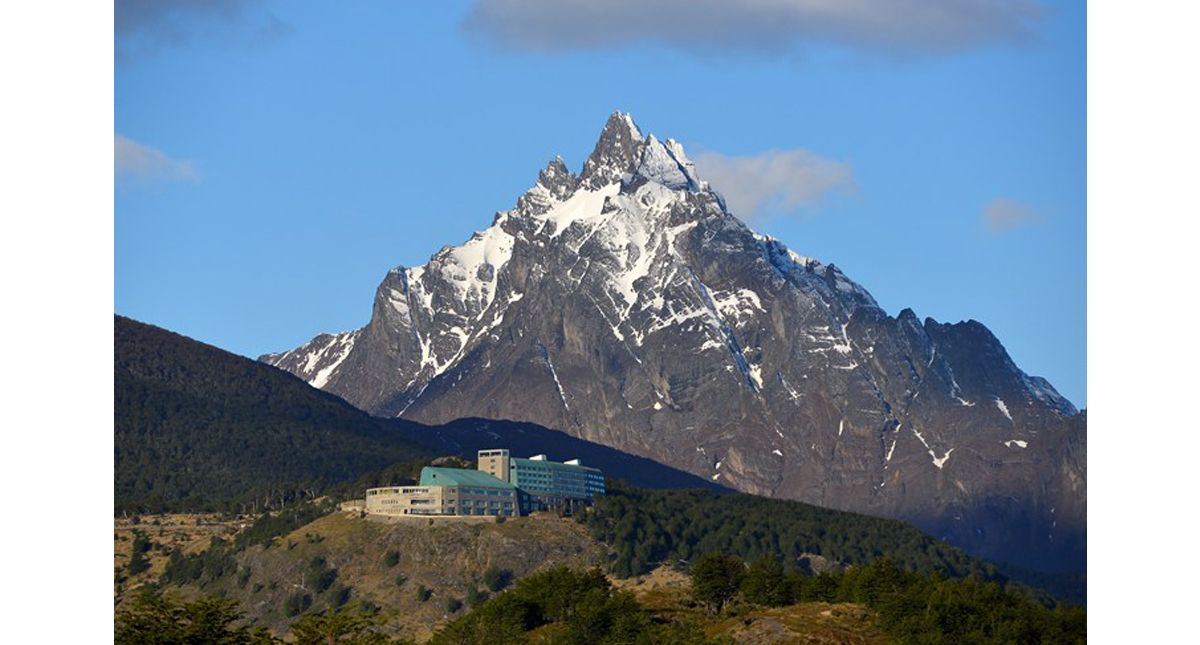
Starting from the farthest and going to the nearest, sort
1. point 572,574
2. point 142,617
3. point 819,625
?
point 572,574 < point 819,625 < point 142,617

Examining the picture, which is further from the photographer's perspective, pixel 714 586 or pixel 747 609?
pixel 714 586

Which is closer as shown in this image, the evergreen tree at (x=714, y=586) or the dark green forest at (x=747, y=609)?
the dark green forest at (x=747, y=609)

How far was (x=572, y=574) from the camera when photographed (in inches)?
7869

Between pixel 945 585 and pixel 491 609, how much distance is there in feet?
133

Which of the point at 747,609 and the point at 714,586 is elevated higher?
the point at 714,586

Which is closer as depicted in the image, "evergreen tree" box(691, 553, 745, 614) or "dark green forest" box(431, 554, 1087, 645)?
"dark green forest" box(431, 554, 1087, 645)

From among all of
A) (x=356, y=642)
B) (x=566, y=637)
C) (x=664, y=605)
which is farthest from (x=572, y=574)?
(x=356, y=642)
